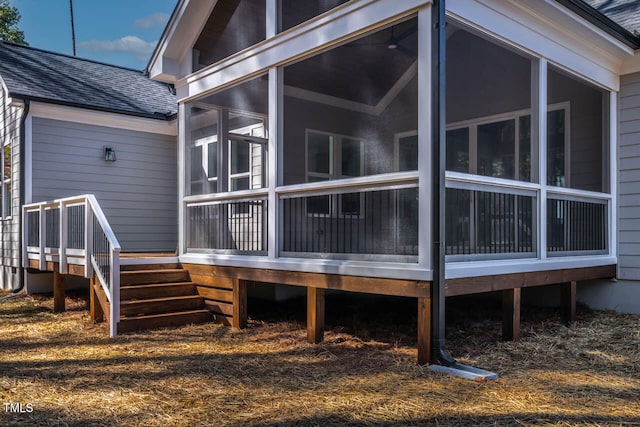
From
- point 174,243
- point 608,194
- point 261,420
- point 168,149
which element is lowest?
point 261,420

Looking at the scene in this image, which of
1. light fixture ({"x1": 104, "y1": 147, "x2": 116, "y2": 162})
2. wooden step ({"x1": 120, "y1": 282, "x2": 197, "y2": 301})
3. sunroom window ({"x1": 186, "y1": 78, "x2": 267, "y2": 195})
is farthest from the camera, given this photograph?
light fixture ({"x1": 104, "y1": 147, "x2": 116, "y2": 162})

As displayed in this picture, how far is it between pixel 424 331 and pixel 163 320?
11.3ft

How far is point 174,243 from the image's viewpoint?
11.2 meters

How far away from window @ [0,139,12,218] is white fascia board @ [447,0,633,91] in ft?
29.4

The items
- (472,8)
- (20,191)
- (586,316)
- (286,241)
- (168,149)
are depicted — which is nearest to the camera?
(472,8)

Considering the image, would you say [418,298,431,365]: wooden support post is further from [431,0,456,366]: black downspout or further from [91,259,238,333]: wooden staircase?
[91,259,238,333]: wooden staircase

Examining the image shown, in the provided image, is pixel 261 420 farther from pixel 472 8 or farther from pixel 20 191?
pixel 20 191

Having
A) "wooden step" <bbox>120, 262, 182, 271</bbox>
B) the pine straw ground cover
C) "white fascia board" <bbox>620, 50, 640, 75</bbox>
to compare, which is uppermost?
"white fascia board" <bbox>620, 50, 640, 75</bbox>

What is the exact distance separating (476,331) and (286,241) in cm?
276

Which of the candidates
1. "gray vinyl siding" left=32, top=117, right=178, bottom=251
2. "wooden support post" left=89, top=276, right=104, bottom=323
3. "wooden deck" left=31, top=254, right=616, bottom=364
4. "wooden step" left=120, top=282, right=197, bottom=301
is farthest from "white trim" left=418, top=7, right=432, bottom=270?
"gray vinyl siding" left=32, top=117, right=178, bottom=251

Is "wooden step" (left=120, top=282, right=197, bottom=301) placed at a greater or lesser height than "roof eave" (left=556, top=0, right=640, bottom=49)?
lesser

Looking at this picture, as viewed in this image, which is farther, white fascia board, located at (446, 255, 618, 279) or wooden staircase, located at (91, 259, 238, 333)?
wooden staircase, located at (91, 259, 238, 333)

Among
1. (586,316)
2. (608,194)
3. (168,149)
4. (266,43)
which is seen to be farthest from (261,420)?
(168,149)

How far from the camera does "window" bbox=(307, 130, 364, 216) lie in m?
9.29
